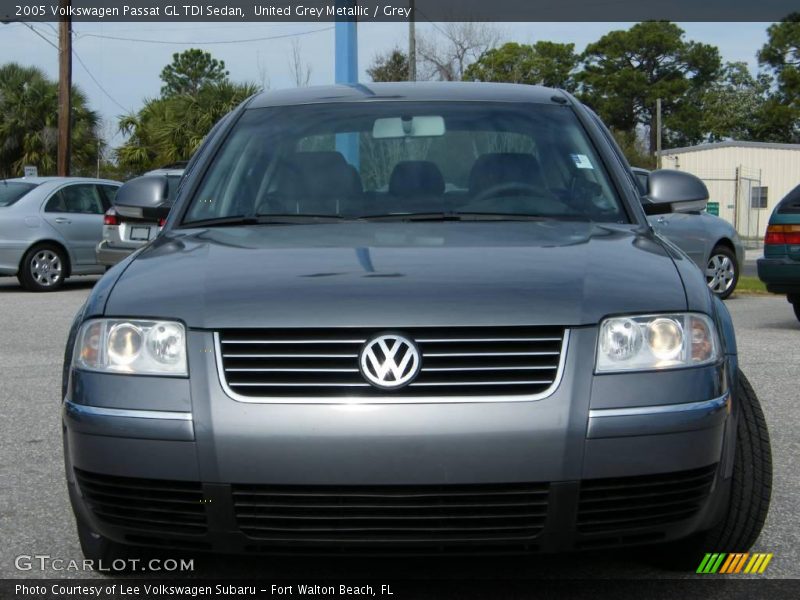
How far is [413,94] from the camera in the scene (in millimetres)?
4730

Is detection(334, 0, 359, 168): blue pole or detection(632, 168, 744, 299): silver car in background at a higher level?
detection(334, 0, 359, 168): blue pole

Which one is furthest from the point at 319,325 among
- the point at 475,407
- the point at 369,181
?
the point at 369,181

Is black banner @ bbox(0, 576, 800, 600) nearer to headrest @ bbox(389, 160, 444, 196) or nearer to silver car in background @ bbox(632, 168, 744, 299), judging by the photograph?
headrest @ bbox(389, 160, 444, 196)

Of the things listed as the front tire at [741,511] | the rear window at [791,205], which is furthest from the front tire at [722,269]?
the front tire at [741,511]

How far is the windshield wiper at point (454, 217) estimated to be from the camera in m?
4.02

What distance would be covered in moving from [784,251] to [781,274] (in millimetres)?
206

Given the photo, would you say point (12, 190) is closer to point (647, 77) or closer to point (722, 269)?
point (722, 269)

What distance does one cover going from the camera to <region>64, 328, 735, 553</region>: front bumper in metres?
2.89

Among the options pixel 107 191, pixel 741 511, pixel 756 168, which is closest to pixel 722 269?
pixel 107 191

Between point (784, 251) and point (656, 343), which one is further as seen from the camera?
point (784, 251)

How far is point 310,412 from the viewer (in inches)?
A: 115

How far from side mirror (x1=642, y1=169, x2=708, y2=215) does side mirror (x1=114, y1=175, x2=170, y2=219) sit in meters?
1.80

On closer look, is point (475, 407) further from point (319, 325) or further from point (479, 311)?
point (319, 325)

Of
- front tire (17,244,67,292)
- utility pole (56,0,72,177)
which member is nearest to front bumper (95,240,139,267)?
front tire (17,244,67,292)
